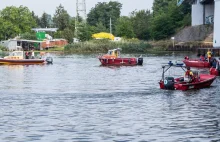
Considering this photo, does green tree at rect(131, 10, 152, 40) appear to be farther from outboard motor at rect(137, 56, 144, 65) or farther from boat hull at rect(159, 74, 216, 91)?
boat hull at rect(159, 74, 216, 91)

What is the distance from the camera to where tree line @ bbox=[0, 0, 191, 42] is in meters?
140

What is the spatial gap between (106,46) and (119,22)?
31609 millimetres

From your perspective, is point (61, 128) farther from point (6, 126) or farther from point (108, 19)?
point (108, 19)

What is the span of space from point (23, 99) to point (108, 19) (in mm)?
150317

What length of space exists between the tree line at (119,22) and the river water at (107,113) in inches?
3738

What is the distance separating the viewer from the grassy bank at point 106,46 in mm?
128500

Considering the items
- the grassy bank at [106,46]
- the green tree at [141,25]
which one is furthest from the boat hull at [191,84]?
the green tree at [141,25]

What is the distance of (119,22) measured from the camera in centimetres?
15975

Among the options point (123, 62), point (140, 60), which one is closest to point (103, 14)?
point (140, 60)

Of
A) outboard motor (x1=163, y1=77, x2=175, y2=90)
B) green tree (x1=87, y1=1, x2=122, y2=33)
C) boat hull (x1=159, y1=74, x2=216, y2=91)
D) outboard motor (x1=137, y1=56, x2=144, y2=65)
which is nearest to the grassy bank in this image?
green tree (x1=87, y1=1, x2=122, y2=33)

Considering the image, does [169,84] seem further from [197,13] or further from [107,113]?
[197,13]

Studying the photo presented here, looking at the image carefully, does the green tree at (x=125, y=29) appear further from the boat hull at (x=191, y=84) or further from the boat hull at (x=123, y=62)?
the boat hull at (x=191, y=84)

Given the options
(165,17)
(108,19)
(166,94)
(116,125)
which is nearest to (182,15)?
(165,17)

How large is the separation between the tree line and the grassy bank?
12029mm
